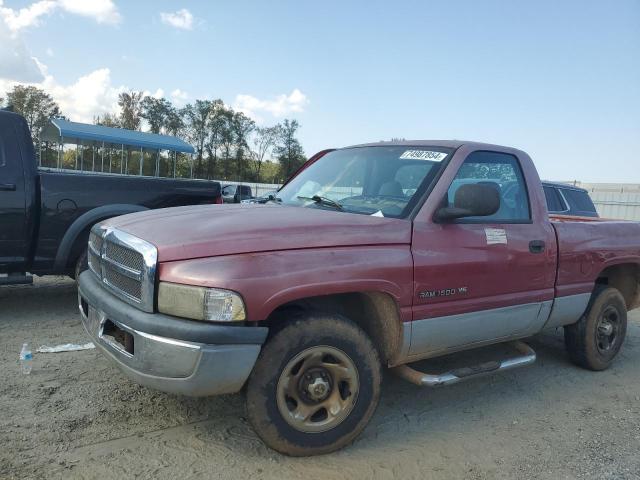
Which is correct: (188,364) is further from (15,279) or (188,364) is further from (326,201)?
(15,279)

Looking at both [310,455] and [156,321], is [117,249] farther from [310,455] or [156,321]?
[310,455]

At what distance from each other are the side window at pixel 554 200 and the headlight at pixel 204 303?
8.15 meters

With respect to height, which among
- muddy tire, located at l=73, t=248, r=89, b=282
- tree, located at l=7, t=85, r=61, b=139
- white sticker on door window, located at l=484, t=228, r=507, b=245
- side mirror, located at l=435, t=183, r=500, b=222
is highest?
tree, located at l=7, t=85, r=61, b=139

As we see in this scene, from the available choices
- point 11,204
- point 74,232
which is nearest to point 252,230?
point 74,232

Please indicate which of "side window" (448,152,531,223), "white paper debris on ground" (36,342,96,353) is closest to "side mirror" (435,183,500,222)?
"side window" (448,152,531,223)

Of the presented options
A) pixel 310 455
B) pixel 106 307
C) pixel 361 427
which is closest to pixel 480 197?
pixel 361 427

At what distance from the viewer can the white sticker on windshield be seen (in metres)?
3.66

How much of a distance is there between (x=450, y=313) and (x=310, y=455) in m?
1.27

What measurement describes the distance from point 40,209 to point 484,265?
457 centimetres

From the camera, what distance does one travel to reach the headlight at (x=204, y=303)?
2545 millimetres

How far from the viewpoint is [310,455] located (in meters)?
2.92

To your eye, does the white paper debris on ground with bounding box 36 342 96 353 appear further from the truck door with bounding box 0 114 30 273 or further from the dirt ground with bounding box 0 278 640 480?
the truck door with bounding box 0 114 30 273

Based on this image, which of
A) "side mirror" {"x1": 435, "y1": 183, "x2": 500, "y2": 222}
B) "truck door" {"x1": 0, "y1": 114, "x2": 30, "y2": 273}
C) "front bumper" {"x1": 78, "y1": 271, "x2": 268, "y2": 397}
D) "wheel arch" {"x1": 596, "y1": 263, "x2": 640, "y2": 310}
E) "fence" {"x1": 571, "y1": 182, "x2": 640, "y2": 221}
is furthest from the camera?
"fence" {"x1": 571, "y1": 182, "x2": 640, "y2": 221}

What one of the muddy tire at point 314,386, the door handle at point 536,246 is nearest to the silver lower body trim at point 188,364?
the muddy tire at point 314,386
